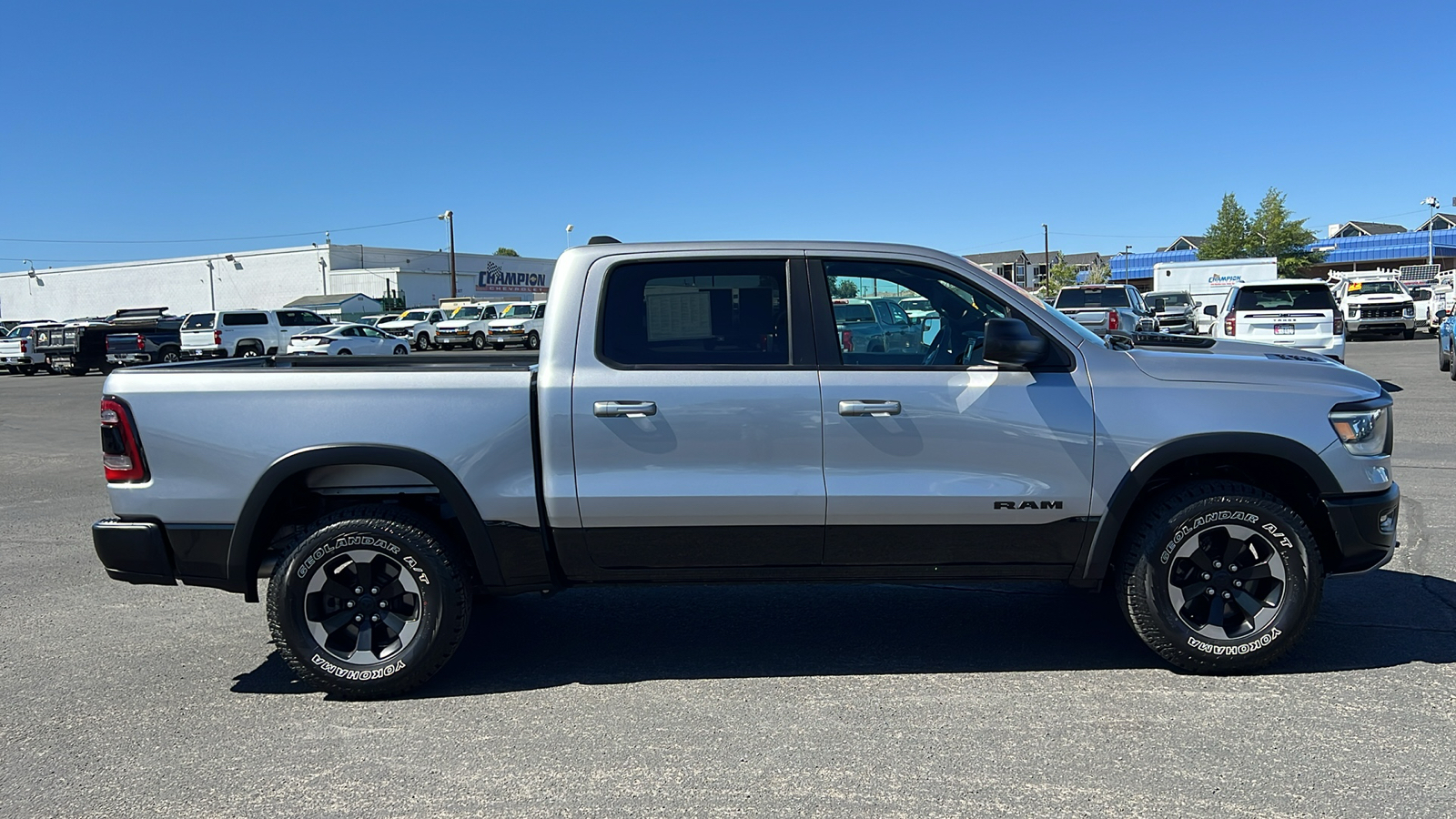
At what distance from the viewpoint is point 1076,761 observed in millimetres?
3643

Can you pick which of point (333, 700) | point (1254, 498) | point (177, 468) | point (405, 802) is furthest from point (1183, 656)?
point (177, 468)

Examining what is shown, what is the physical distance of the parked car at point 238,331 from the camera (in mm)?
31969

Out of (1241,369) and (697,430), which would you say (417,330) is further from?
(1241,369)

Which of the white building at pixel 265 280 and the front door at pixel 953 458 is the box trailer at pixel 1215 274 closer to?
the front door at pixel 953 458

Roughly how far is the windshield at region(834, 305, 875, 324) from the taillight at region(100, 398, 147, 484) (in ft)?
9.63

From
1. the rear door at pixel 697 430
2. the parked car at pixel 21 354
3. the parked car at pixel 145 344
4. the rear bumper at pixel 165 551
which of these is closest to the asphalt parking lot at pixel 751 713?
the rear bumper at pixel 165 551

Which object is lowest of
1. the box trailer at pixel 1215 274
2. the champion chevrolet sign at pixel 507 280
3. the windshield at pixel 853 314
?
the windshield at pixel 853 314

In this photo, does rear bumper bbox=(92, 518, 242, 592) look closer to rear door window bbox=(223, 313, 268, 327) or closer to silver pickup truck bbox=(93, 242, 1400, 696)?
silver pickup truck bbox=(93, 242, 1400, 696)

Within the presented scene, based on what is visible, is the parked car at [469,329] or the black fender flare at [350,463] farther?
the parked car at [469,329]

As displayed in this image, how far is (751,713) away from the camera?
416 cm

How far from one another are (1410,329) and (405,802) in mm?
33497

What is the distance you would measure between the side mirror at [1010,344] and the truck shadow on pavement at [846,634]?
4.53ft

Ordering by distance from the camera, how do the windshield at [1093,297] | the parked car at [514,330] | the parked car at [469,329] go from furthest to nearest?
the parked car at [469,329], the parked car at [514,330], the windshield at [1093,297]

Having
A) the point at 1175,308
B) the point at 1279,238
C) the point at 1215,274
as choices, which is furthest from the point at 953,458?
the point at 1279,238
